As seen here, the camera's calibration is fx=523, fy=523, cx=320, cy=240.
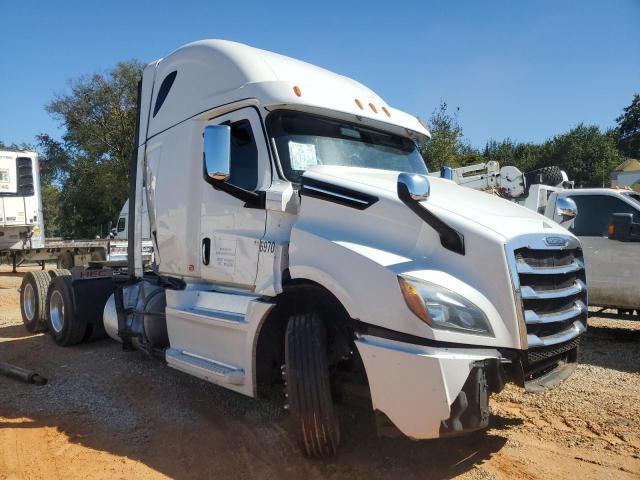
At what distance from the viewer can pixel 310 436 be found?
349 cm

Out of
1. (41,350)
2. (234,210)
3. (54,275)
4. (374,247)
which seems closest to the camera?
(374,247)

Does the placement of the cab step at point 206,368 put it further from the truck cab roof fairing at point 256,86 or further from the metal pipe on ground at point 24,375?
the truck cab roof fairing at point 256,86

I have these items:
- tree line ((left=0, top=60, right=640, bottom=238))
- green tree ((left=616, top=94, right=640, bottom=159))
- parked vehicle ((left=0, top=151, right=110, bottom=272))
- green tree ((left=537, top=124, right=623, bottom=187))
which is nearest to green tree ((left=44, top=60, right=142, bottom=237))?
tree line ((left=0, top=60, right=640, bottom=238))

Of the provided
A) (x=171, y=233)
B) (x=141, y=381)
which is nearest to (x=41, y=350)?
(x=141, y=381)

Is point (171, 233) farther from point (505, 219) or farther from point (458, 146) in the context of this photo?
point (458, 146)

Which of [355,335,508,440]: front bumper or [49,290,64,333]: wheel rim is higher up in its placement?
[355,335,508,440]: front bumper

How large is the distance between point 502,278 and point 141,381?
409 cm

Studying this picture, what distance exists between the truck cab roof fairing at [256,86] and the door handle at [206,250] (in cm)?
120

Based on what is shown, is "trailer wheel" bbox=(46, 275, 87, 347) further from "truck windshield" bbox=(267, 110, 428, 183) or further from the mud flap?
the mud flap

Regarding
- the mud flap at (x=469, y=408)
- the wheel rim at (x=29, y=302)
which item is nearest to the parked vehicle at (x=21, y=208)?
the wheel rim at (x=29, y=302)

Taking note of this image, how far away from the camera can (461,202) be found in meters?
3.65

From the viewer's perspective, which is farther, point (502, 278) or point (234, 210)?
point (234, 210)

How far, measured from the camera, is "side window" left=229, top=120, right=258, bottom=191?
425 centimetres

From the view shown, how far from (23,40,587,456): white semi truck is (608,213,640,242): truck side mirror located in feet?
11.6
